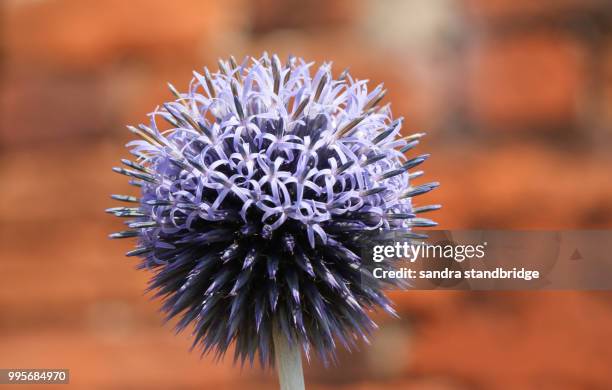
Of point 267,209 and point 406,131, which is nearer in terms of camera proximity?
point 267,209

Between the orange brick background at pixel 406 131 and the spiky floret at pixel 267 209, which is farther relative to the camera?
the orange brick background at pixel 406 131

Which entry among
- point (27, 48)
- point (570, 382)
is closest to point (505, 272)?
point (570, 382)

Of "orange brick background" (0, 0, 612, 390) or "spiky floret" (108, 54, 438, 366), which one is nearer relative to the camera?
"spiky floret" (108, 54, 438, 366)

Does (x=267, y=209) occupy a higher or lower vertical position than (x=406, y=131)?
lower
